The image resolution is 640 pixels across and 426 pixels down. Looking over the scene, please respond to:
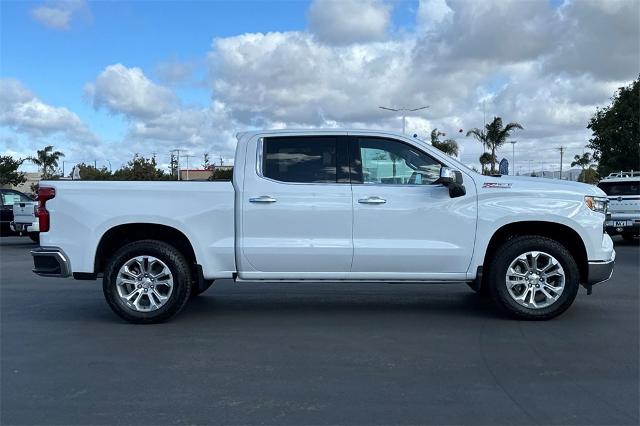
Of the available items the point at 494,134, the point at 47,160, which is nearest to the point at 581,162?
the point at 494,134

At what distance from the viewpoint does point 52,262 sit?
6.30 m


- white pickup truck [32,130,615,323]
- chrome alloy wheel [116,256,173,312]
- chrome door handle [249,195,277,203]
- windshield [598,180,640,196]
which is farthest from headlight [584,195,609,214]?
windshield [598,180,640,196]

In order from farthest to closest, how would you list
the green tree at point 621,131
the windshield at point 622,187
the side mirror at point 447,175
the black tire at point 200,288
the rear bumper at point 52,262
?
the green tree at point 621,131 → the windshield at point 622,187 → the black tire at point 200,288 → the rear bumper at point 52,262 → the side mirror at point 447,175

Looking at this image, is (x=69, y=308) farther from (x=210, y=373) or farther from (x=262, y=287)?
(x=210, y=373)

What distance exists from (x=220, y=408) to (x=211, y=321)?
102 inches

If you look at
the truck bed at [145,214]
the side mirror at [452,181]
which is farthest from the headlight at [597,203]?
the truck bed at [145,214]

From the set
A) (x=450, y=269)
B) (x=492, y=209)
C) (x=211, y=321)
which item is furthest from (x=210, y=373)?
(x=492, y=209)

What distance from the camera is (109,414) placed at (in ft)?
13.1

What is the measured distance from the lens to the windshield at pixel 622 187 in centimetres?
1518

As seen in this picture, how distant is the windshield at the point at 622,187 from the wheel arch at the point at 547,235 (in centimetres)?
1015

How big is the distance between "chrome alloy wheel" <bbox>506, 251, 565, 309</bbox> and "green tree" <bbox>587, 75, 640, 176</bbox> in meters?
24.6

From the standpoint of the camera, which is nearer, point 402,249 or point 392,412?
point 392,412

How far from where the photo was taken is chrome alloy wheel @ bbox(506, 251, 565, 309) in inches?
245

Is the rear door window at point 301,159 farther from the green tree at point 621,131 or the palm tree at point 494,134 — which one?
the palm tree at point 494,134
